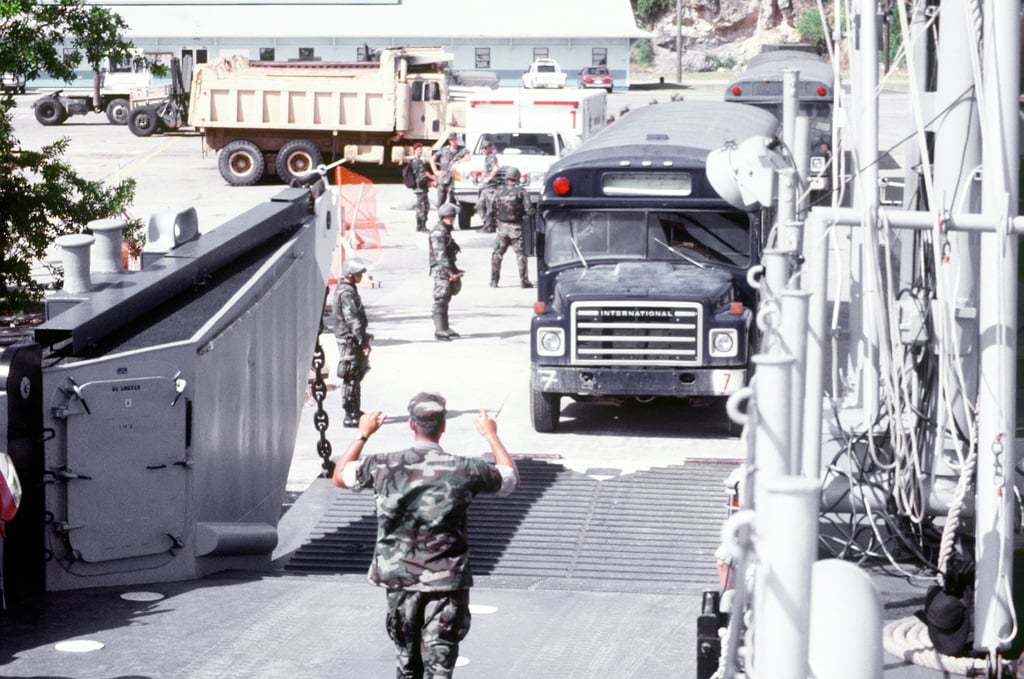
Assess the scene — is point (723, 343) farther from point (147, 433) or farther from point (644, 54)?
point (644, 54)

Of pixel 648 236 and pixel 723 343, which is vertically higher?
pixel 648 236

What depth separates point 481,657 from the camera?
7.65 m

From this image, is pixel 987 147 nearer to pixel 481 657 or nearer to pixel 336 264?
pixel 481 657

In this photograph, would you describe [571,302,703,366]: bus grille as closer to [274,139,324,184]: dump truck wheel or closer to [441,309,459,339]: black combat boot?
[441,309,459,339]: black combat boot

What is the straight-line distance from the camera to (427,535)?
21.2 feet

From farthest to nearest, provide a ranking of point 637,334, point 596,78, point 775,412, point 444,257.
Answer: point 596,78 < point 444,257 < point 637,334 < point 775,412

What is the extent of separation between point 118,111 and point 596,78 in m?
22.9

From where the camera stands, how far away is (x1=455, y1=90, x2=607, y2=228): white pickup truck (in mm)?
27312

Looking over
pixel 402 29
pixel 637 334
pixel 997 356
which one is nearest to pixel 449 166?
pixel 637 334

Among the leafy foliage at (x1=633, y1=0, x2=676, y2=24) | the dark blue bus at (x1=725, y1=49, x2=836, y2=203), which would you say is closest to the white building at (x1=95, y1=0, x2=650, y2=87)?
the leafy foliage at (x1=633, y1=0, x2=676, y2=24)

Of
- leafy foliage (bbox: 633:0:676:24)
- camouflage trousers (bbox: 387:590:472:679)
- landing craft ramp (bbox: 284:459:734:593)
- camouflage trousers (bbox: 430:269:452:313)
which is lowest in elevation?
landing craft ramp (bbox: 284:459:734:593)

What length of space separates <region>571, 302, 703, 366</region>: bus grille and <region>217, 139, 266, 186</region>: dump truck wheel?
22.0 metres

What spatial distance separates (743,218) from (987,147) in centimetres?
720

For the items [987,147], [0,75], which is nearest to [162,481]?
[987,147]
